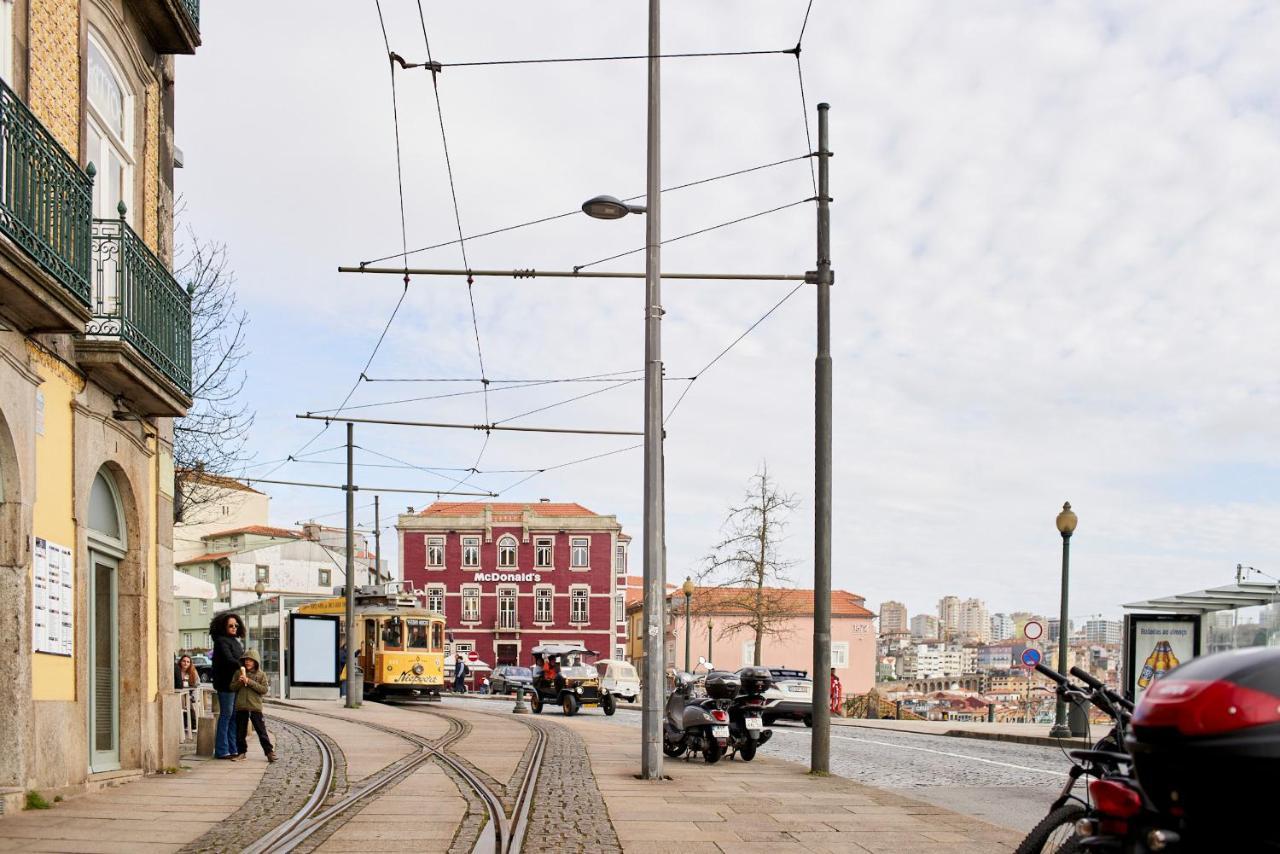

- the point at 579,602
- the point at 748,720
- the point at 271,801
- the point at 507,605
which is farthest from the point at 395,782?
the point at 507,605

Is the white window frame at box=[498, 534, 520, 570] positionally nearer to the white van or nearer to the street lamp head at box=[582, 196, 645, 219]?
the white van

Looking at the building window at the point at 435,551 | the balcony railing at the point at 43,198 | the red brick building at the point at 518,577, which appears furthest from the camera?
the building window at the point at 435,551

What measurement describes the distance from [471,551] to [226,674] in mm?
71599

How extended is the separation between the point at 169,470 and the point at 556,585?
236 feet

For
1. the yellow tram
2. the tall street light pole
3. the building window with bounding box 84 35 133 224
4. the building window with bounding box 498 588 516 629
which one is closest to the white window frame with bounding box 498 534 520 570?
the building window with bounding box 498 588 516 629

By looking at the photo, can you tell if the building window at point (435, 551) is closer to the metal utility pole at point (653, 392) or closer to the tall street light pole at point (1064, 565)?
the tall street light pole at point (1064, 565)

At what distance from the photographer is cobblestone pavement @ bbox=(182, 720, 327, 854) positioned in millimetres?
9102

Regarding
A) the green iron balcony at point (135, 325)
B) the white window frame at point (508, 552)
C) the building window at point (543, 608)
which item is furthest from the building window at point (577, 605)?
the green iron balcony at point (135, 325)

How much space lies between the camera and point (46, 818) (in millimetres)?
10047

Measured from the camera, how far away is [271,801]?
39.0 ft

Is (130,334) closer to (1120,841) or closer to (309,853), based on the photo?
(309,853)

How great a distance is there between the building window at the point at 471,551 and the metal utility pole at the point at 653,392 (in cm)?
7284

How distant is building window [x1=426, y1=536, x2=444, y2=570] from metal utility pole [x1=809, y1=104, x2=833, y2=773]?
72.7m

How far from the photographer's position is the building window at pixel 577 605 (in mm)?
86750
